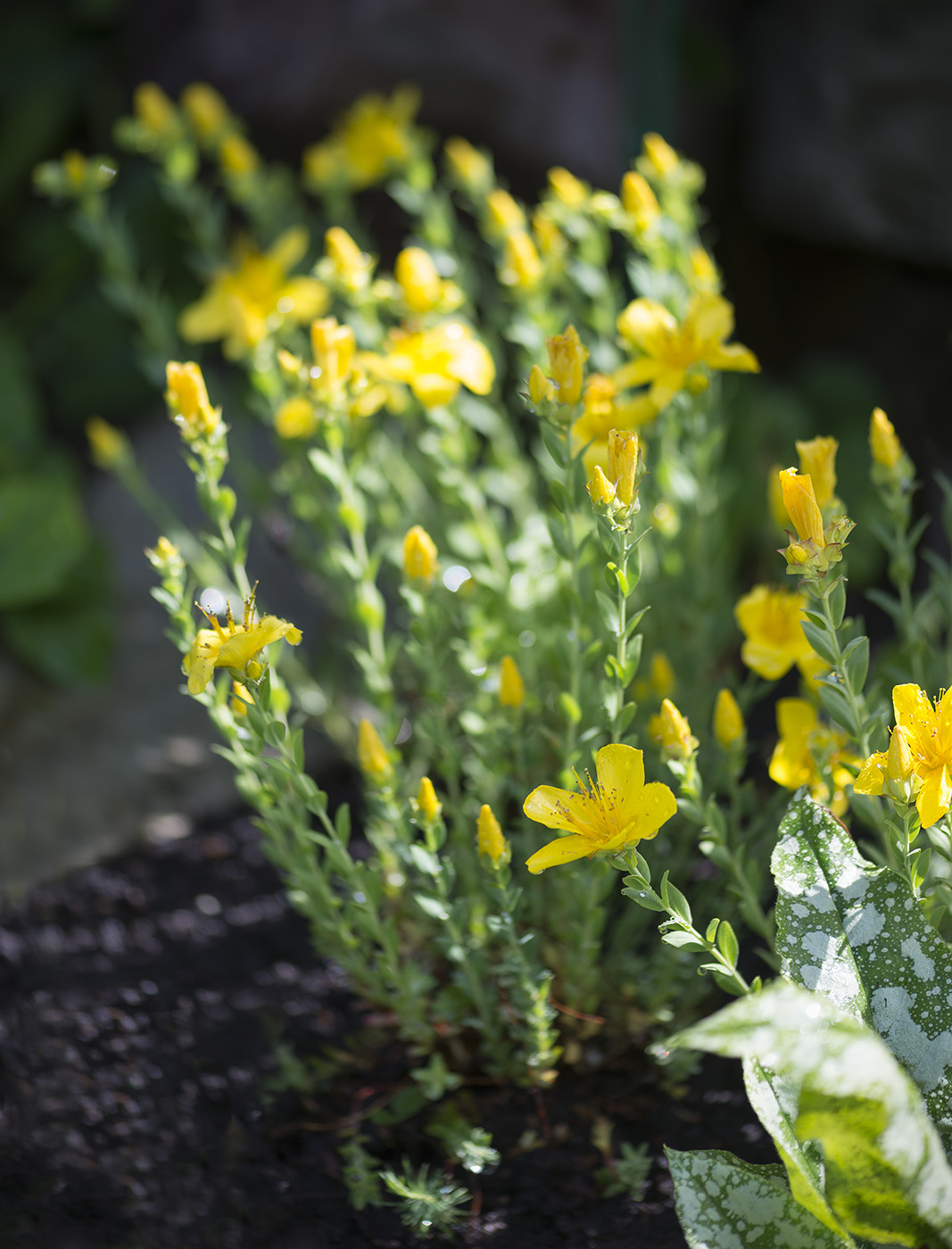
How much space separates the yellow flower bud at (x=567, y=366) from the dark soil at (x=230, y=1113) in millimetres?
836

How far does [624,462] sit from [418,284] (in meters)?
0.53

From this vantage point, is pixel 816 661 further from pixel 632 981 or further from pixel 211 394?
pixel 211 394

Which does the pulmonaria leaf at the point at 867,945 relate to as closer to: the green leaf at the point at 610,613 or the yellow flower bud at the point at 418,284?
the green leaf at the point at 610,613

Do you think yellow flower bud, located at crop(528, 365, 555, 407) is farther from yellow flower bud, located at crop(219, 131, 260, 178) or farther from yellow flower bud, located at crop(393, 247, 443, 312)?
yellow flower bud, located at crop(219, 131, 260, 178)

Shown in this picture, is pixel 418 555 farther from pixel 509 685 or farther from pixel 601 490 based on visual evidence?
pixel 601 490

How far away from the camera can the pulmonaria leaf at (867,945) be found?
0.93 m

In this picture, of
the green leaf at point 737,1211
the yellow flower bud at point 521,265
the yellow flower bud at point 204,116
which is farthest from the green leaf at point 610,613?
the yellow flower bud at point 204,116

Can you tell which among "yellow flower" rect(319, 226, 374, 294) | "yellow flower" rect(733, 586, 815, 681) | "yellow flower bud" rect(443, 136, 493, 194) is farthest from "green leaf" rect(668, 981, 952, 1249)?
"yellow flower bud" rect(443, 136, 493, 194)

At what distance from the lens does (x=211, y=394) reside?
2502 mm

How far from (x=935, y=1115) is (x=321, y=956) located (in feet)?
3.04

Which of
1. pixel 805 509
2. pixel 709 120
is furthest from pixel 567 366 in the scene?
pixel 709 120

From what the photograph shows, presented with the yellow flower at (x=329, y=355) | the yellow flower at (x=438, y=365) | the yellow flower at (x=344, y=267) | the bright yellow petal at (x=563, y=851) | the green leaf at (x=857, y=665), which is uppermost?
the yellow flower at (x=344, y=267)

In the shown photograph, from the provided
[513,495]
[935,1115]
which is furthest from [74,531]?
[935,1115]

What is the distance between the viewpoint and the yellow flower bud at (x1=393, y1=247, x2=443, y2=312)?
1.28 m
